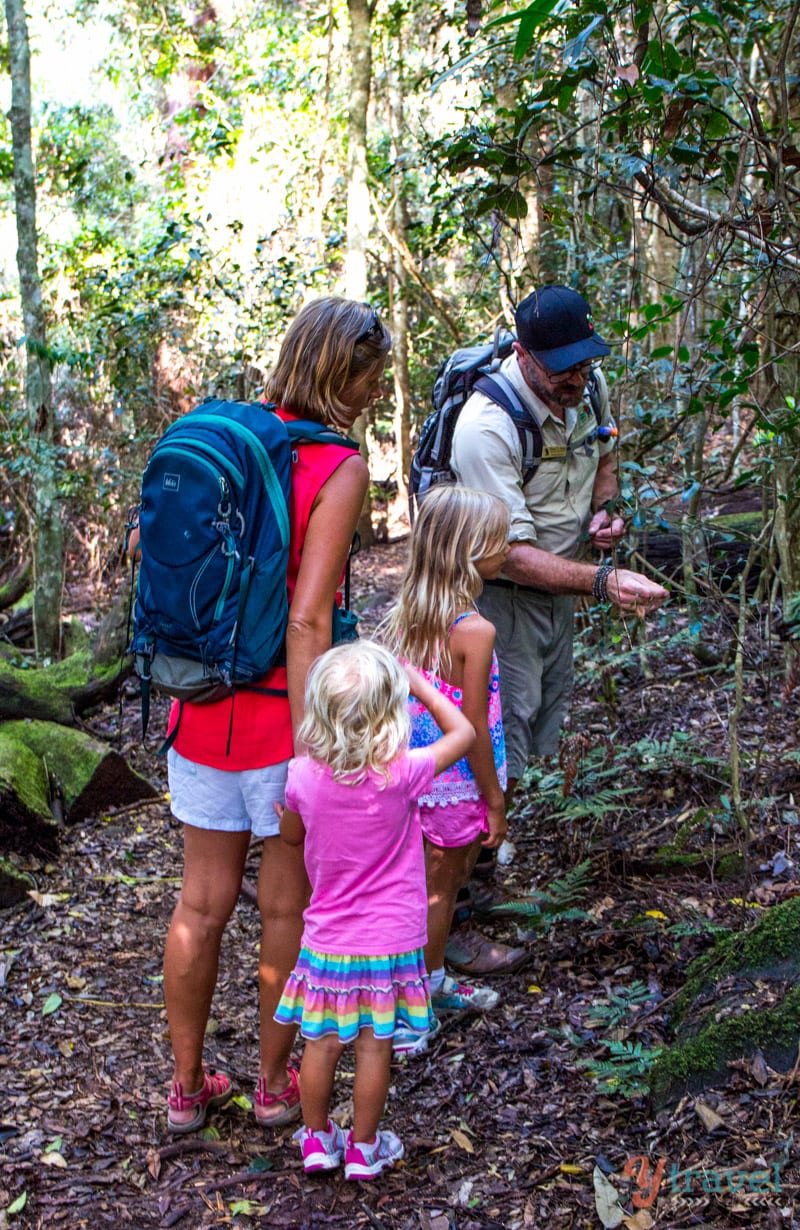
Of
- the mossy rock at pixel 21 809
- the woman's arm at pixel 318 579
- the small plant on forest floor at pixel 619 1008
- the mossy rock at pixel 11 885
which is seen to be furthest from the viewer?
the mossy rock at pixel 21 809

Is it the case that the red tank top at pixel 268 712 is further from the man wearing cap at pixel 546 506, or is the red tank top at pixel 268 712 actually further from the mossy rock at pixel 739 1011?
the mossy rock at pixel 739 1011

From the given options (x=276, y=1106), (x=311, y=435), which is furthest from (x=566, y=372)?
(x=276, y=1106)

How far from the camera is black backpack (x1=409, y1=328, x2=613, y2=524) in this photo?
12.2ft

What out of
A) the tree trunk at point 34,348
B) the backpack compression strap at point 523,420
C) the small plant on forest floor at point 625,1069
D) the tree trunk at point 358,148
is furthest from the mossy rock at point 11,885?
the tree trunk at point 358,148

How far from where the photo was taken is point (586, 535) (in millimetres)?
4004

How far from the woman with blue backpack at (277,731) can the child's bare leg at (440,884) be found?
27.5 inches

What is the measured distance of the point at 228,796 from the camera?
108 inches

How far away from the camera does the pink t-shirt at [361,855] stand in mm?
2592

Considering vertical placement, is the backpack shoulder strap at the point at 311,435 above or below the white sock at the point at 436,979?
above

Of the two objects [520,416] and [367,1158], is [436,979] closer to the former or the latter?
[367,1158]

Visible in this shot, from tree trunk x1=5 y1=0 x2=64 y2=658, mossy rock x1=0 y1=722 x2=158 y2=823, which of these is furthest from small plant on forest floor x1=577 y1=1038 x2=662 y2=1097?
tree trunk x1=5 y1=0 x2=64 y2=658

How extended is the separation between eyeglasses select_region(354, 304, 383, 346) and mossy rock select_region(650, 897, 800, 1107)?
193cm

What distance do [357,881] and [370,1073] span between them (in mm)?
489

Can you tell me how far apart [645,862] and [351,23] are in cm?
915
